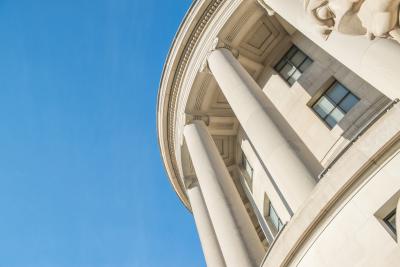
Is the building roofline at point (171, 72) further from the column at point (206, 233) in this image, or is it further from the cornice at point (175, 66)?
the column at point (206, 233)

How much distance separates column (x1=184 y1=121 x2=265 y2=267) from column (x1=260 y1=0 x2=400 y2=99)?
419 inches

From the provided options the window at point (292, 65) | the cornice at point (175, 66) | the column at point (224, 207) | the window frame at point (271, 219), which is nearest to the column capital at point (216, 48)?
the cornice at point (175, 66)

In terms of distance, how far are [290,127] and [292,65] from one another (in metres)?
9.16

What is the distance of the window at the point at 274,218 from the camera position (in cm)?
2303

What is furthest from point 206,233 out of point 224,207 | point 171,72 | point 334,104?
point 334,104

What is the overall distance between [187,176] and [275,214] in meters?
9.05

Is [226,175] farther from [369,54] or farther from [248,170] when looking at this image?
[369,54]

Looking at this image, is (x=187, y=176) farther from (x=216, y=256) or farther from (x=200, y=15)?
(x=200, y=15)

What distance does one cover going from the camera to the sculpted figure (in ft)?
19.5

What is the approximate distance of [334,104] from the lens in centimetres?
1908

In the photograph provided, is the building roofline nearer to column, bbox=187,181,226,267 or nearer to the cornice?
the cornice

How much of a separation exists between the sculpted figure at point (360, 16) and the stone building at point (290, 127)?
0.02 metres

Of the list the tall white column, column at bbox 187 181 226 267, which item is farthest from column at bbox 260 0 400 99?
column at bbox 187 181 226 267

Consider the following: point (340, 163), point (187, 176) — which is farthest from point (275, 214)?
point (340, 163)
